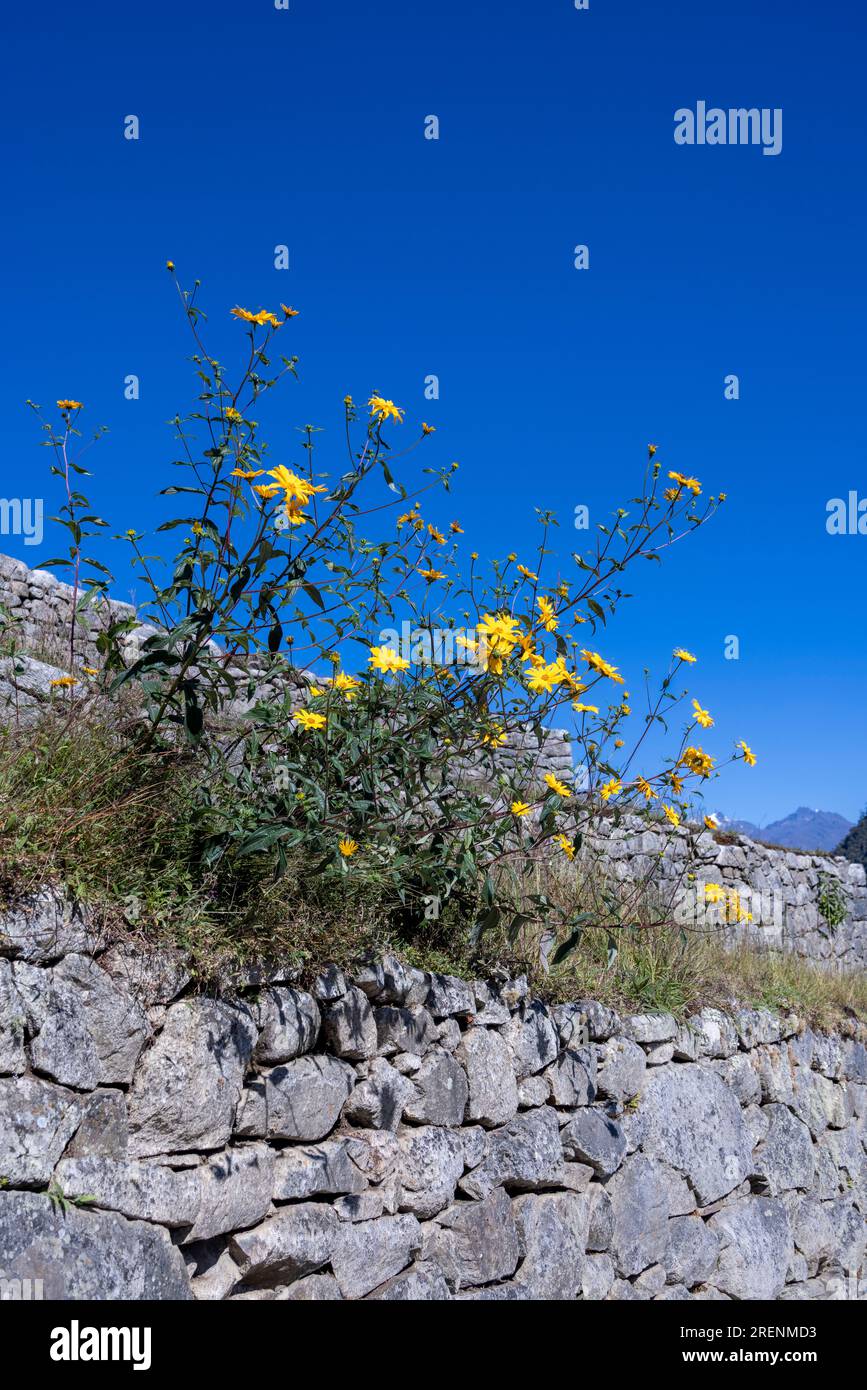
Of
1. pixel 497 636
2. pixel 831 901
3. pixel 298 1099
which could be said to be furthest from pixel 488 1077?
pixel 831 901

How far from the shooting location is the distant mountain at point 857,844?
40172mm

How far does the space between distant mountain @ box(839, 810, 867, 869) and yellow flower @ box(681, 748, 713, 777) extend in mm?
38047

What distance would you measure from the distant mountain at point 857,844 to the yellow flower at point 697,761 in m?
38.0

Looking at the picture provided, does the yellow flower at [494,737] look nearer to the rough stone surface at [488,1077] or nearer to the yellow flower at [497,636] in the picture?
the yellow flower at [497,636]

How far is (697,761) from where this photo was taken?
165 inches

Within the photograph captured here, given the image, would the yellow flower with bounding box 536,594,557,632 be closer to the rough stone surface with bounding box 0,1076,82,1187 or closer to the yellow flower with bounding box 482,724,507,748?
the yellow flower with bounding box 482,724,507,748

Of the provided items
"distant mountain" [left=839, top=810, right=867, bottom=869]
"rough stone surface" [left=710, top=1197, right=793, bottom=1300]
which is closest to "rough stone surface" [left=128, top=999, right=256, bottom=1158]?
"rough stone surface" [left=710, top=1197, right=793, bottom=1300]

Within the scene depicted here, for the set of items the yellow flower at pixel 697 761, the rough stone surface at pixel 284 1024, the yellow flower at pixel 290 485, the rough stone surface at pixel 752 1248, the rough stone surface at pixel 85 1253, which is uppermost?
the yellow flower at pixel 290 485

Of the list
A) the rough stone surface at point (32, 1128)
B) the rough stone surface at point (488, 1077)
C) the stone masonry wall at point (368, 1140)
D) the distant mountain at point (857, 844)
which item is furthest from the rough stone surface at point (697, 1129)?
the distant mountain at point (857, 844)

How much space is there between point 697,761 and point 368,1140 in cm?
204
